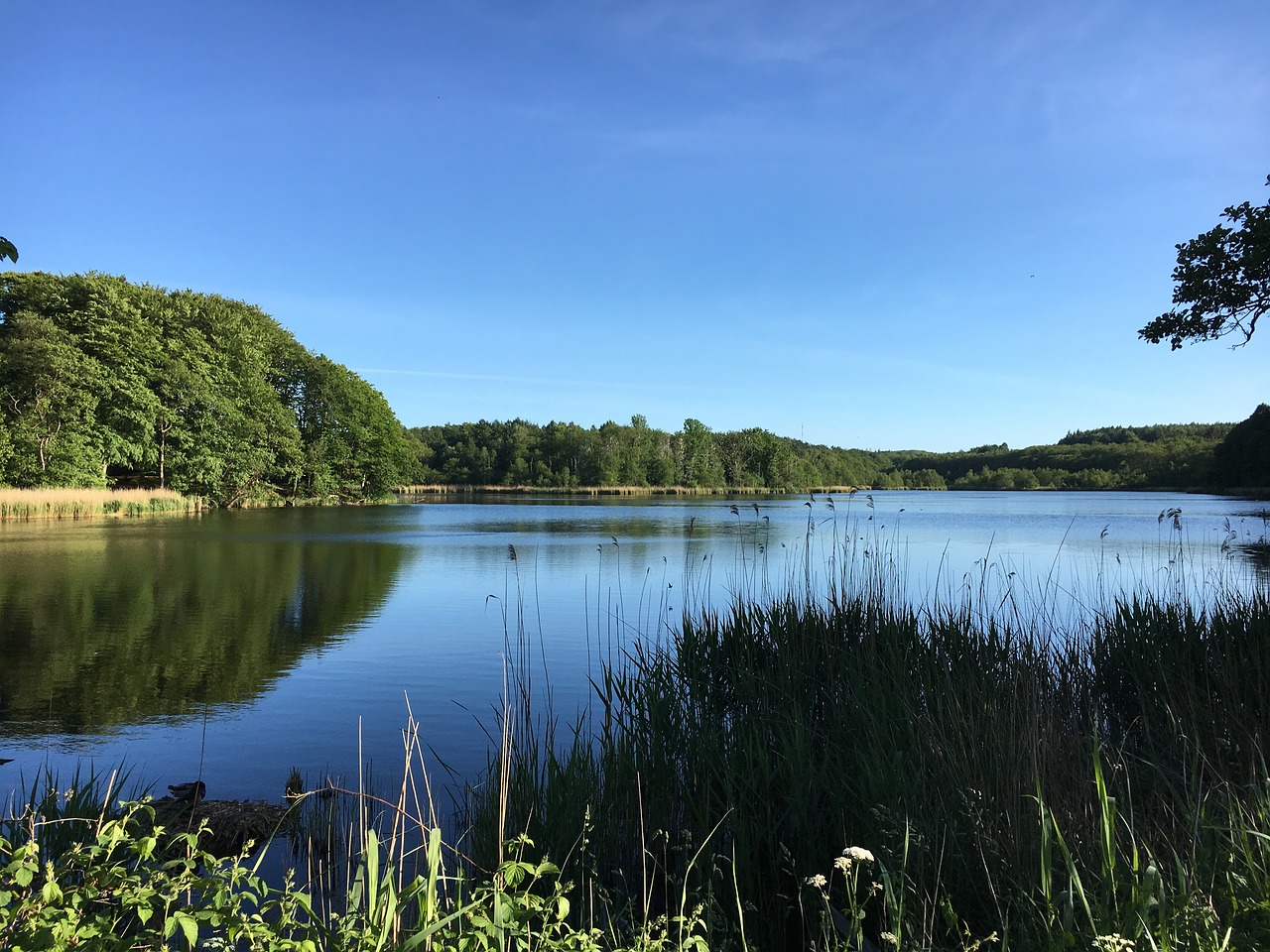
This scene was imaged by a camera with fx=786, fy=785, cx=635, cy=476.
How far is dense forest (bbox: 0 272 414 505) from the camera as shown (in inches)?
1361

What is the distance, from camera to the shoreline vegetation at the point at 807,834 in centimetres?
221

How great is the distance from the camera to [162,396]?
4194cm

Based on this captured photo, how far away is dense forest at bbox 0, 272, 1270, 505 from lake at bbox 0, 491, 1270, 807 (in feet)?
40.2

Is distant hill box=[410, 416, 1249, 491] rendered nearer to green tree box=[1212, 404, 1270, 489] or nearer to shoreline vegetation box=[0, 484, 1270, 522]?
green tree box=[1212, 404, 1270, 489]

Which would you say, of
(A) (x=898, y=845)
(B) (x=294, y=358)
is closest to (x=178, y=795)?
(A) (x=898, y=845)

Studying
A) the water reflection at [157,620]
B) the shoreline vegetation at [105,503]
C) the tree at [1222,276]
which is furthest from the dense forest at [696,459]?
the tree at [1222,276]

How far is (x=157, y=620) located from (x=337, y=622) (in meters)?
2.57

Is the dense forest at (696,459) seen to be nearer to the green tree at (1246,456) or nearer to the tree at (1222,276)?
the green tree at (1246,456)

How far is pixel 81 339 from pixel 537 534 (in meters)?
26.0

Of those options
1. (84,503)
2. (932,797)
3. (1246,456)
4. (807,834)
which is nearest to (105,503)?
(84,503)

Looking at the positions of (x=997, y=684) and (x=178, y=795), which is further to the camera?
(x=178, y=795)

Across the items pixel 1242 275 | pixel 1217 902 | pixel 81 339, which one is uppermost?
pixel 81 339

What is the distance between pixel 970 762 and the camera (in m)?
3.66

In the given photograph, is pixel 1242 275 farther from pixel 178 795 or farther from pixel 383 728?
pixel 178 795
